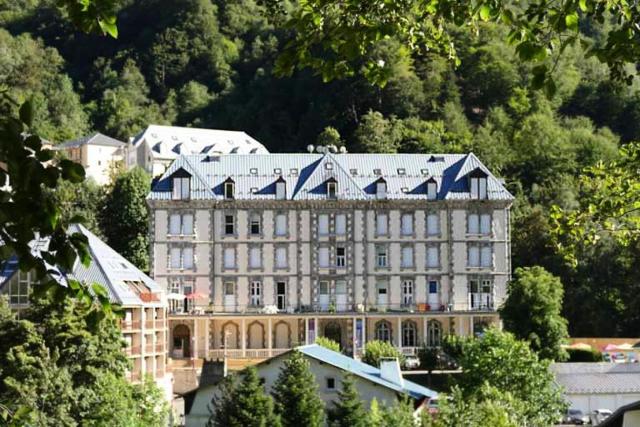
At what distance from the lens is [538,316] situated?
73.9 meters

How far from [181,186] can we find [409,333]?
15190 millimetres

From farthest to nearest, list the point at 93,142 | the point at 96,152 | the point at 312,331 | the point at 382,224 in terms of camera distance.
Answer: the point at 96,152, the point at 93,142, the point at 382,224, the point at 312,331

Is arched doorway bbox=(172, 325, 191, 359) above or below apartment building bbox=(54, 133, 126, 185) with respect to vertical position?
below

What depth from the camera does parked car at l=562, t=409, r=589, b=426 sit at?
69.1 meters

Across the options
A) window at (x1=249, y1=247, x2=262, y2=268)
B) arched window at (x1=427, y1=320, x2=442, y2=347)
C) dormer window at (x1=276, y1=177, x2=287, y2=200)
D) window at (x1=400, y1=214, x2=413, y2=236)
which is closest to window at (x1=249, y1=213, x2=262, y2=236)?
window at (x1=249, y1=247, x2=262, y2=268)

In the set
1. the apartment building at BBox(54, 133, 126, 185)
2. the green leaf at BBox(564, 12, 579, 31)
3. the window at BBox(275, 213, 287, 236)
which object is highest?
the apartment building at BBox(54, 133, 126, 185)

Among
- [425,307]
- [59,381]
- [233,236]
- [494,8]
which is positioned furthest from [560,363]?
[494,8]

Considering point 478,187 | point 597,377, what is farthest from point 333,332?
point 597,377

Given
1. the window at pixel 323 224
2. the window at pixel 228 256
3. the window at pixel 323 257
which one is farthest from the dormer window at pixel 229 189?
the window at pixel 323 257

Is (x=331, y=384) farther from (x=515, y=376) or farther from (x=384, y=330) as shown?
(x=384, y=330)

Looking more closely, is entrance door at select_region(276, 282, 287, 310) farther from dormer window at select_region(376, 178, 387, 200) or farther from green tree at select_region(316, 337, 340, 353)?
dormer window at select_region(376, 178, 387, 200)

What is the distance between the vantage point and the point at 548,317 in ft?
242

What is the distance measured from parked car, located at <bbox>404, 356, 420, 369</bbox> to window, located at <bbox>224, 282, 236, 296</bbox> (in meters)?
10.4

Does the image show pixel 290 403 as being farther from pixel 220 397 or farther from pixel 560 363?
pixel 560 363
